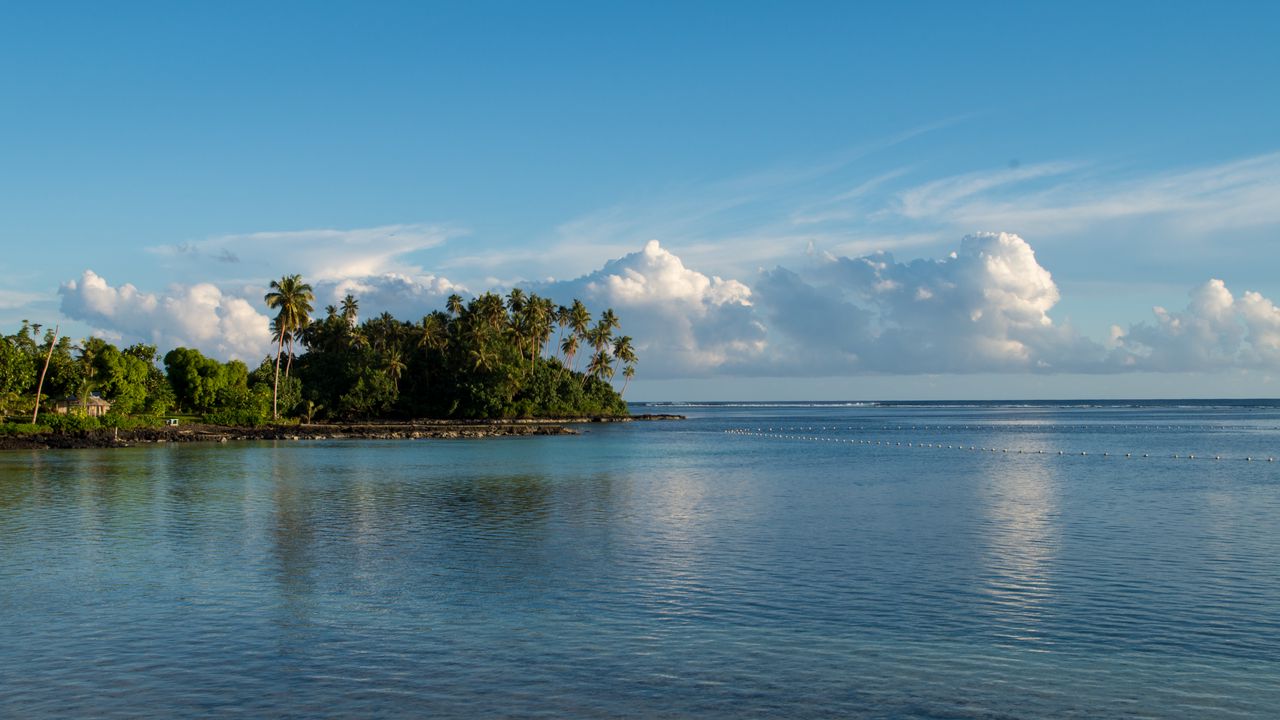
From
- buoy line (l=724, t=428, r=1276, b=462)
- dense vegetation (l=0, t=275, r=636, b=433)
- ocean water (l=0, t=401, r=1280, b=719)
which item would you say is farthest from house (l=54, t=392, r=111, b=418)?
buoy line (l=724, t=428, r=1276, b=462)

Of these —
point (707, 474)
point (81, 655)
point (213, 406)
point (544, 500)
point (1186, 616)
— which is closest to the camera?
point (81, 655)

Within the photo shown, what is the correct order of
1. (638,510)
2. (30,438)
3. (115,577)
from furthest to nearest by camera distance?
(30,438) < (638,510) < (115,577)

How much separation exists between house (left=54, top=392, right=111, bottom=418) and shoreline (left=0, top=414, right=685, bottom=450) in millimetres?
11765

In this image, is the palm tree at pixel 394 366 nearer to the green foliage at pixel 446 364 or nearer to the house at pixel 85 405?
the green foliage at pixel 446 364

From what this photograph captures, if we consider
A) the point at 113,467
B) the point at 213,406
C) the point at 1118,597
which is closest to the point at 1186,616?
the point at 1118,597

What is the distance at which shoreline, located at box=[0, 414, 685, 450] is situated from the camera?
88.5 m

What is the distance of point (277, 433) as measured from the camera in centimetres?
11262

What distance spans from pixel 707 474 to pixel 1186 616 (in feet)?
138

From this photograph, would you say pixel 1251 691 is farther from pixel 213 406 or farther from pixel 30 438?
pixel 213 406

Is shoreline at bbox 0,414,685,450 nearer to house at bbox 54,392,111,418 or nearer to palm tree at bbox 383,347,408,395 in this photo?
palm tree at bbox 383,347,408,395

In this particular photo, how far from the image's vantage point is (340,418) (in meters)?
146

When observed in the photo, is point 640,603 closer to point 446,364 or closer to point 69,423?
point 69,423

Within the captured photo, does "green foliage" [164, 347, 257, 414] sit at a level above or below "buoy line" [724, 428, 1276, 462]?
above

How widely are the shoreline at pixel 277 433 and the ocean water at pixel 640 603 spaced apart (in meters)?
47.3
